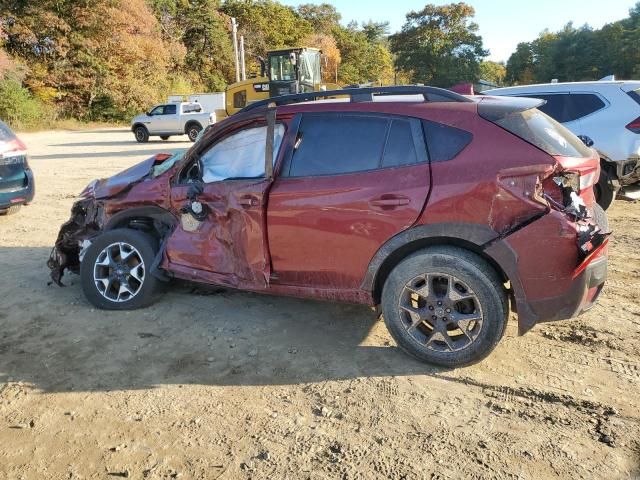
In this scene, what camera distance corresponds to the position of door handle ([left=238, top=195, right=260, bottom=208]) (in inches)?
153

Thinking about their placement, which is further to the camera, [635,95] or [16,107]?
[16,107]

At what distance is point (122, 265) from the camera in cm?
458

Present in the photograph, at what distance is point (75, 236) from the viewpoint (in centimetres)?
503

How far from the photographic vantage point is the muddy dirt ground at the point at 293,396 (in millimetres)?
2668

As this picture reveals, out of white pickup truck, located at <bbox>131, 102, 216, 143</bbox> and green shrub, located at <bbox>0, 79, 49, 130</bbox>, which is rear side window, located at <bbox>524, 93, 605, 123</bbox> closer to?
white pickup truck, located at <bbox>131, 102, 216, 143</bbox>

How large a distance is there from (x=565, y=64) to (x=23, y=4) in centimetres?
4594

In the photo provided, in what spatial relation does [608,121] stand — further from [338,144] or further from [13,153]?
[13,153]

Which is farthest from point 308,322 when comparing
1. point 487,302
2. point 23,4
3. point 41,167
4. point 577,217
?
point 23,4

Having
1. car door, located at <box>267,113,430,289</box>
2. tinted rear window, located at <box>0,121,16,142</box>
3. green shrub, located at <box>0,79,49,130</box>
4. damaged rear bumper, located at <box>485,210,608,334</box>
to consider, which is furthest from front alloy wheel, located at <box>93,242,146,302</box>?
green shrub, located at <box>0,79,49,130</box>

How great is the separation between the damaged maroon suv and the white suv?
11.6ft

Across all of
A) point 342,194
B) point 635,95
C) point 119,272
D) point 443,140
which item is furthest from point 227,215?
point 635,95

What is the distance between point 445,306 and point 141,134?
2420cm

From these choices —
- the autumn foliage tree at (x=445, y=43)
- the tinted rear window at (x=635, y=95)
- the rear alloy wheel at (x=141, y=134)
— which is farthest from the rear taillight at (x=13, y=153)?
the autumn foliage tree at (x=445, y=43)

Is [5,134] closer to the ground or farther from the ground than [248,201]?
farther from the ground
